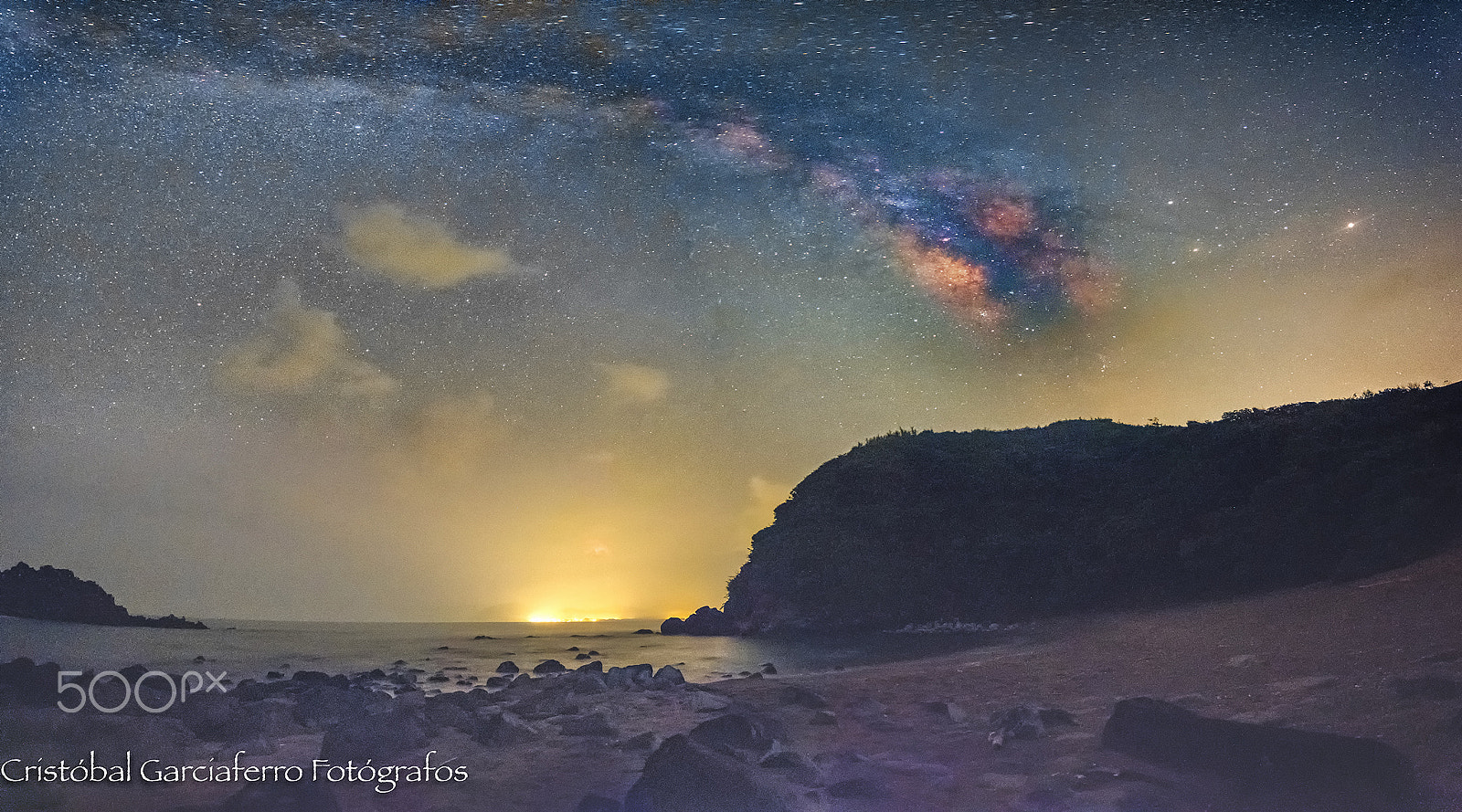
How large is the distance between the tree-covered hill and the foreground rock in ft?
31.4

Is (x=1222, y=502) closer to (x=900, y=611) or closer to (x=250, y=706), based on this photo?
(x=900, y=611)

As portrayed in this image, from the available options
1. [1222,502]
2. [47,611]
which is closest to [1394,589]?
[1222,502]

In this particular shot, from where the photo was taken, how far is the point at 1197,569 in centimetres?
1727

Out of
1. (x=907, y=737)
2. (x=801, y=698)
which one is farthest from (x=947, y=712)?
(x=801, y=698)

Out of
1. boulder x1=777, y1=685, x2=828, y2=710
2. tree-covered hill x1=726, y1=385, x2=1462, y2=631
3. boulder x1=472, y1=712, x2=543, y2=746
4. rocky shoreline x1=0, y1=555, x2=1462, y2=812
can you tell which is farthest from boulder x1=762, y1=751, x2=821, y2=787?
tree-covered hill x1=726, y1=385, x2=1462, y2=631

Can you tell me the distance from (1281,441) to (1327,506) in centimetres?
296

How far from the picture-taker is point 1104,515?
838 inches

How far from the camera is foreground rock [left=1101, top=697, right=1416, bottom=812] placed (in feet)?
17.1

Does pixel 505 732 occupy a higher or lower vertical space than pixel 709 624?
higher

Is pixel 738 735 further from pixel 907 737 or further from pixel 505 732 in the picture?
pixel 505 732

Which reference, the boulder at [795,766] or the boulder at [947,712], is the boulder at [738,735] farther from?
the boulder at [947,712]

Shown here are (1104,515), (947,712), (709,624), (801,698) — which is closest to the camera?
(947,712)

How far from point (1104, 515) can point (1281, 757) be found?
17.0 metres

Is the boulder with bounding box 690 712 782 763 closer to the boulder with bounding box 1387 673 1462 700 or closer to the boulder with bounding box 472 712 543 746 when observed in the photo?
the boulder with bounding box 472 712 543 746
